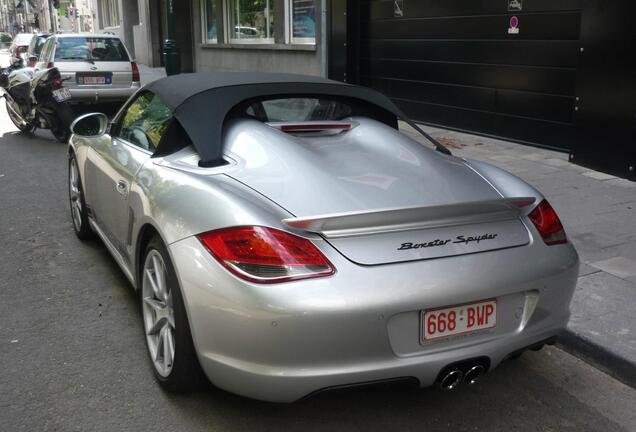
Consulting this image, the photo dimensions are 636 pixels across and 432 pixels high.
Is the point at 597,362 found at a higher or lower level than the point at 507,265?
lower

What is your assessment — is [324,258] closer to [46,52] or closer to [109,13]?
[46,52]

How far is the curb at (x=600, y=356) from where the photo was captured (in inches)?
132

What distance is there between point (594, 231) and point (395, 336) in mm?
3555

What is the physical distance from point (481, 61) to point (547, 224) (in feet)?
23.1

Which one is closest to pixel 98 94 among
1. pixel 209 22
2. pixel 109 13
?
pixel 209 22

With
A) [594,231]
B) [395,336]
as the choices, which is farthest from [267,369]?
[594,231]

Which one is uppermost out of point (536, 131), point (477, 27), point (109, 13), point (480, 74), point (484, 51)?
point (109, 13)

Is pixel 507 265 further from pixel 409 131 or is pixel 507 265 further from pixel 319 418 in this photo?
pixel 409 131

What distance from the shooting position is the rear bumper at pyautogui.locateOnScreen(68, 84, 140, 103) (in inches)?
481

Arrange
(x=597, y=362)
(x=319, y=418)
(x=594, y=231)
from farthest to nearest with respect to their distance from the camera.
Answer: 1. (x=594, y=231)
2. (x=597, y=362)
3. (x=319, y=418)

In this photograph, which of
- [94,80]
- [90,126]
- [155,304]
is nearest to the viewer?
[155,304]

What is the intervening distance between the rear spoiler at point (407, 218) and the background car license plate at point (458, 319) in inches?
14.0

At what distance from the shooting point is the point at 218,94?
11.3ft

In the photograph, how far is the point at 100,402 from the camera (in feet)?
9.91
